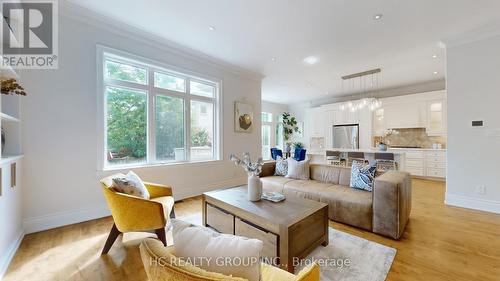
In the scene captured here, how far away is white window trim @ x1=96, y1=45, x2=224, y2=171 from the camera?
9.42ft

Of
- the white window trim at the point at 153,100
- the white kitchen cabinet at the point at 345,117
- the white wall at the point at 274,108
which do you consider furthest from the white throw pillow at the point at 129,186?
the white kitchen cabinet at the point at 345,117

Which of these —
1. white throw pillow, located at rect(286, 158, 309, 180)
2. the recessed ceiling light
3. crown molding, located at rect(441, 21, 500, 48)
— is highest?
the recessed ceiling light

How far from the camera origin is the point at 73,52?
267cm

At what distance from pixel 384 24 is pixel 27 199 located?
5.09 m

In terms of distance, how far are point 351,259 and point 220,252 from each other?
1702 mm

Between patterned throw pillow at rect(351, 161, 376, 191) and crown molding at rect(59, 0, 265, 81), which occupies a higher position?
crown molding at rect(59, 0, 265, 81)

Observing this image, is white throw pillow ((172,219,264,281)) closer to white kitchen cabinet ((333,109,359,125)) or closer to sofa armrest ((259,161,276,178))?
sofa armrest ((259,161,276,178))

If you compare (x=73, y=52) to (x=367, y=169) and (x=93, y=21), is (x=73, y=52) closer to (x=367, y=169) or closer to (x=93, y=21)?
(x=93, y=21)

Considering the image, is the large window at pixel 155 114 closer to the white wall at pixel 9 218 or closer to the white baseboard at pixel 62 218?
the white baseboard at pixel 62 218

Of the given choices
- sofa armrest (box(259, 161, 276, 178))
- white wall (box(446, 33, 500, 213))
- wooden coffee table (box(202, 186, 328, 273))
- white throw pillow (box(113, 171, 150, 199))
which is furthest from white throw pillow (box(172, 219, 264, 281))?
white wall (box(446, 33, 500, 213))

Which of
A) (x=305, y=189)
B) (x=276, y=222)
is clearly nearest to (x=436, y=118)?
(x=305, y=189)

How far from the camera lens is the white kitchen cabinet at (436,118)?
17.4 feet

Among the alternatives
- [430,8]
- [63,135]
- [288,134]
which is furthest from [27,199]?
[288,134]

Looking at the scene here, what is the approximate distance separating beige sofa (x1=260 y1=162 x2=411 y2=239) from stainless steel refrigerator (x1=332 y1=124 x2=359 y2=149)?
3924 millimetres
